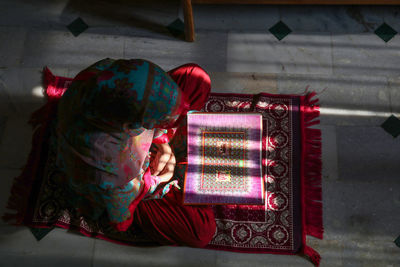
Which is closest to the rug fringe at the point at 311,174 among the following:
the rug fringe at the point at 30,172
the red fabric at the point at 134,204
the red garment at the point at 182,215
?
the red garment at the point at 182,215

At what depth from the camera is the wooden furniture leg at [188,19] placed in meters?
1.76

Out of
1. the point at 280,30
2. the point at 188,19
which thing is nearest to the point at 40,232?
the point at 188,19

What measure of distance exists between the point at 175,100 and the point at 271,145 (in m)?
1.00

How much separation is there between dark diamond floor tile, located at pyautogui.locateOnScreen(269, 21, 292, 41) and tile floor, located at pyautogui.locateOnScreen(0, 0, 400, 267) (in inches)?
1.3

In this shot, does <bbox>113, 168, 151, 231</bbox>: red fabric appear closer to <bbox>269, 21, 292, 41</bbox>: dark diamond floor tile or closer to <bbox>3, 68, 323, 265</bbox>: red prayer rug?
<bbox>3, 68, 323, 265</bbox>: red prayer rug

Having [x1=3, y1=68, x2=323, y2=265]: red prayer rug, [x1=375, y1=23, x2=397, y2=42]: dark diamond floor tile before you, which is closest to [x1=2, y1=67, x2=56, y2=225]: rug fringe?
[x1=3, y1=68, x2=323, y2=265]: red prayer rug

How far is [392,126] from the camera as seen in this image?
187 centimetres

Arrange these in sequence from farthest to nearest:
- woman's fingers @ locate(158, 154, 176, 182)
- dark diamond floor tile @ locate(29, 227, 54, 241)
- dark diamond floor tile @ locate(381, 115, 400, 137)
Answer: dark diamond floor tile @ locate(381, 115, 400, 137)
dark diamond floor tile @ locate(29, 227, 54, 241)
woman's fingers @ locate(158, 154, 176, 182)

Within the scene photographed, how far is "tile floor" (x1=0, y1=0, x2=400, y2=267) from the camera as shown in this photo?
5.60ft

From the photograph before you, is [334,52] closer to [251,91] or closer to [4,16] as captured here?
[251,91]

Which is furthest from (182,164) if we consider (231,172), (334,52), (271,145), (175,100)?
(334,52)

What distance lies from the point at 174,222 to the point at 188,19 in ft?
3.55

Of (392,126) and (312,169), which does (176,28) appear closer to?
(312,169)

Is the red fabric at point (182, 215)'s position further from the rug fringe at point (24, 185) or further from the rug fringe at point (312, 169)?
the rug fringe at point (24, 185)
